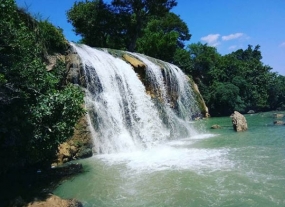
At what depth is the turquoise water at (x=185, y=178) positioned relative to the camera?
21.1 feet

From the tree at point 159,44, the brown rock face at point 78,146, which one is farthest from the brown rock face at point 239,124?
the tree at point 159,44

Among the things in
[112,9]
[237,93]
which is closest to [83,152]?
[112,9]

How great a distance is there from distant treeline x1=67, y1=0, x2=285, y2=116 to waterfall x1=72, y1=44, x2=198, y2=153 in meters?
12.5

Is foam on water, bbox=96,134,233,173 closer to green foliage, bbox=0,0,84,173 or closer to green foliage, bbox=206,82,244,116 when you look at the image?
green foliage, bbox=0,0,84,173

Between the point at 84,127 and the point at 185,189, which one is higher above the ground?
the point at 84,127

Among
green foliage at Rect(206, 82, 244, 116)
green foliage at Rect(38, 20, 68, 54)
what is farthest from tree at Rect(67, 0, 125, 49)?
green foliage at Rect(38, 20, 68, 54)

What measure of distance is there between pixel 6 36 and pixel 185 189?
539cm

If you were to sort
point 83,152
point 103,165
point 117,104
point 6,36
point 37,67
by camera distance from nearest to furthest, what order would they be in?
point 6,36 < point 37,67 < point 103,165 < point 83,152 < point 117,104

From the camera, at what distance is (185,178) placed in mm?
7793

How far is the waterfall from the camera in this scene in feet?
39.9

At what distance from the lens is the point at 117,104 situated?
13.2m

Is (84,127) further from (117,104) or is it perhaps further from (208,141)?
(208,141)

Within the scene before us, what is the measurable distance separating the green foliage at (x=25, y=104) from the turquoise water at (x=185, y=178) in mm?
1374

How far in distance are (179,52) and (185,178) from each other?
27.2m
